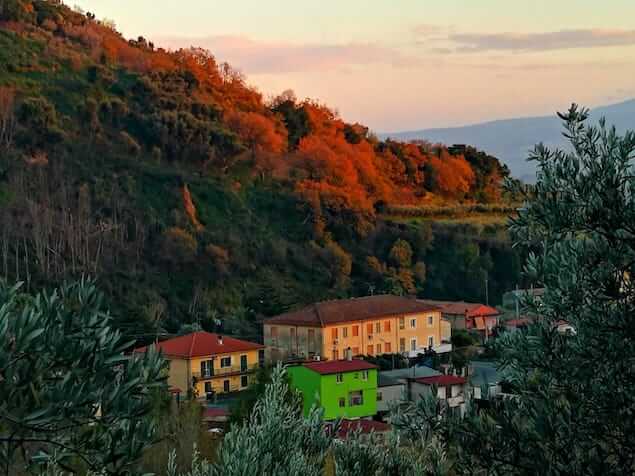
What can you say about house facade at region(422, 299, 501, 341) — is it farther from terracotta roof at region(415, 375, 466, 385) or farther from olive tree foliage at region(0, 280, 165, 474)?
olive tree foliage at region(0, 280, 165, 474)

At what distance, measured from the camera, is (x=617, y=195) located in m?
4.46

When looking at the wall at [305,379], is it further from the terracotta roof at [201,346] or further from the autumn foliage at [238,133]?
the autumn foliage at [238,133]

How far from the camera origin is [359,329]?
33.4m

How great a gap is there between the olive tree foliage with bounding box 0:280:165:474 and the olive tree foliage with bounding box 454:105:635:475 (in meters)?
2.16

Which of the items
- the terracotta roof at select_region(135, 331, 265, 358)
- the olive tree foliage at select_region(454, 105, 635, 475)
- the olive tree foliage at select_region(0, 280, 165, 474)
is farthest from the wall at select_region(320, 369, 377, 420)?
the olive tree foliage at select_region(0, 280, 165, 474)

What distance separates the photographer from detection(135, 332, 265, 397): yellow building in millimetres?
27969

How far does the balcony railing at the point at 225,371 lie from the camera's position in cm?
2842

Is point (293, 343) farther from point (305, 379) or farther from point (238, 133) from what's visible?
point (238, 133)

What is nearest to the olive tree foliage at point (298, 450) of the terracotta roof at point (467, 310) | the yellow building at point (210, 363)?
the yellow building at point (210, 363)

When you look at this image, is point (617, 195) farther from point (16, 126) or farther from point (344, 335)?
point (16, 126)

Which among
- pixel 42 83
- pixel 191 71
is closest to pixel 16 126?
pixel 42 83

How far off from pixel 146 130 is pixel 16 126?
248 inches

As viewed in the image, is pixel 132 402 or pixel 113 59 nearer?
pixel 132 402

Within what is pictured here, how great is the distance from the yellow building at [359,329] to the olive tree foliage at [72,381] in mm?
28905
